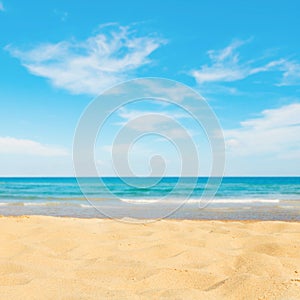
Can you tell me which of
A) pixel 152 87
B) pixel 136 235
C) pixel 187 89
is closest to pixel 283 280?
pixel 136 235

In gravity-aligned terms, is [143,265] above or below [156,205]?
above

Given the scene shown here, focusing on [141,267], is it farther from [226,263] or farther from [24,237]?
[24,237]

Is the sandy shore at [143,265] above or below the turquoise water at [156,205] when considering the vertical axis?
above

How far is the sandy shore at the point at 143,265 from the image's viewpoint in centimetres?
336

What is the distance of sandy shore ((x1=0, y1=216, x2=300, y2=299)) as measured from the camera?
3.36m

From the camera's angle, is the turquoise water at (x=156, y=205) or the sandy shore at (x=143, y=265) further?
the turquoise water at (x=156, y=205)

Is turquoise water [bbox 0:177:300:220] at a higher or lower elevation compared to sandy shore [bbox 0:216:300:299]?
lower

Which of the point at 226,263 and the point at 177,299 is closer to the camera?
the point at 177,299

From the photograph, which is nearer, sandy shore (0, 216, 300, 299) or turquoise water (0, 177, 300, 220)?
sandy shore (0, 216, 300, 299)

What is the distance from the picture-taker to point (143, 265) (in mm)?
4488

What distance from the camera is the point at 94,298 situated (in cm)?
312

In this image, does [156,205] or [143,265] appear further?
[156,205]

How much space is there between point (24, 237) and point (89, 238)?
45.7 inches

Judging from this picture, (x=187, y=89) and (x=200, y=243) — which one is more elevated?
(x=187, y=89)
